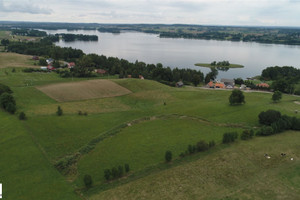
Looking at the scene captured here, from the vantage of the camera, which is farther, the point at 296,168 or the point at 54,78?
the point at 54,78

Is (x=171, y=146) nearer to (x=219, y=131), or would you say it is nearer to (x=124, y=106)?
(x=219, y=131)

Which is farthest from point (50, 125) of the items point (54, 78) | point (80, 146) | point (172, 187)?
point (54, 78)

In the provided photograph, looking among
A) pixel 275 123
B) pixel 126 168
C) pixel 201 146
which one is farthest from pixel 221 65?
pixel 126 168

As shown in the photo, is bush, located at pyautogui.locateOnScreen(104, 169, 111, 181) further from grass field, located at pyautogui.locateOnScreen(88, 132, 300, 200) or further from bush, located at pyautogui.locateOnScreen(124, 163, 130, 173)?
bush, located at pyautogui.locateOnScreen(124, 163, 130, 173)

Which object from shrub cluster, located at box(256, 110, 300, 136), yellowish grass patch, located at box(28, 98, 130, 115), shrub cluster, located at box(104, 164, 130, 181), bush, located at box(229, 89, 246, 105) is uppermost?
bush, located at box(229, 89, 246, 105)

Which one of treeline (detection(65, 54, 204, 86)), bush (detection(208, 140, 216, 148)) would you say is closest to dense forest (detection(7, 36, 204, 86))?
treeline (detection(65, 54, 204, 86))
